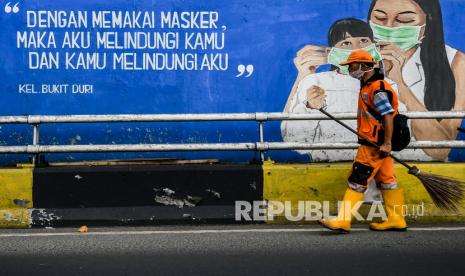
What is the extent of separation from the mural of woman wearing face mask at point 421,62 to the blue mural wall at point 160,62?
17 cm

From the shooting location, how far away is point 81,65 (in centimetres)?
959

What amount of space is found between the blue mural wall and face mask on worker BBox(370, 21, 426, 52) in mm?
222

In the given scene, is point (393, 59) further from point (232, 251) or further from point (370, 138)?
point (232, 251)

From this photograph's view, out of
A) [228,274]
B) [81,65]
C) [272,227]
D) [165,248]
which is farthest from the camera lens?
[81,65]

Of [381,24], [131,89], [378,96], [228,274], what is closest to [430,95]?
[381,24]

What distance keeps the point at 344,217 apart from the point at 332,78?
217 cm

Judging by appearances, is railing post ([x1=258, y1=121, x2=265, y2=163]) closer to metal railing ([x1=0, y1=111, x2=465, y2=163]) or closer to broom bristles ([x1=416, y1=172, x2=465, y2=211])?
metal railing ([x1=0, y1=111, x2=465, y2=163])

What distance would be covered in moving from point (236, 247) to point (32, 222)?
91.4 inches

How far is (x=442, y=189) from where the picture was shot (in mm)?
8516

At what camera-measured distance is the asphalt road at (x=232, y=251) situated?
6.64 meters

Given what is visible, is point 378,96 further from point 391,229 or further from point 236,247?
point 236,247

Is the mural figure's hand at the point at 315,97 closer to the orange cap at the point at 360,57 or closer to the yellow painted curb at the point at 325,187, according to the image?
the yellow painted curb at the point at 325,187

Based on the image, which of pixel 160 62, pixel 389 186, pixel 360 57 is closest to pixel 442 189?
pixel 389 186

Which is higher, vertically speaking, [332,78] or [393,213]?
[332,78]
